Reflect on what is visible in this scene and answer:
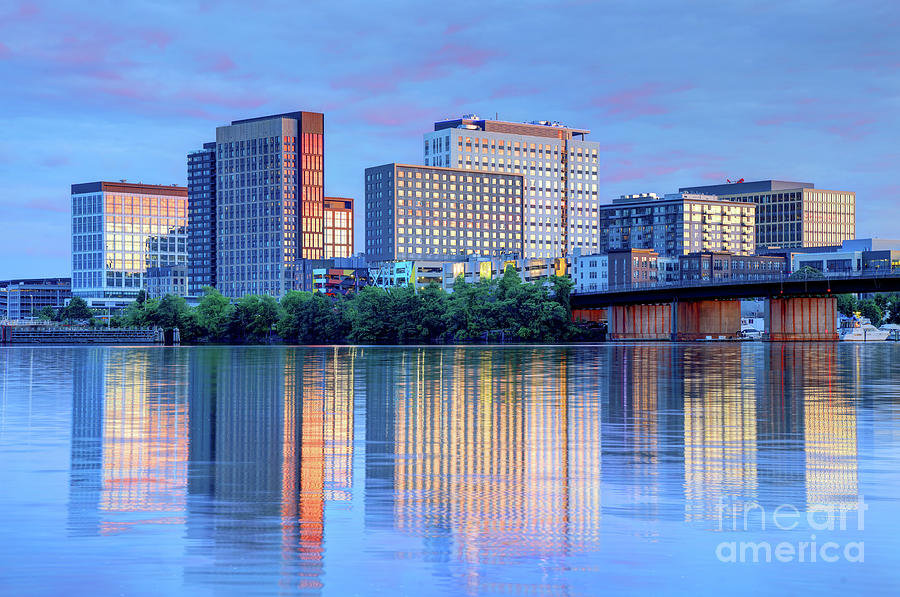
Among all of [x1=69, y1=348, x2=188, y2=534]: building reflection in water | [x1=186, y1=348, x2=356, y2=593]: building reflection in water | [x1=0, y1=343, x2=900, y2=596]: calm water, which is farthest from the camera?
[x1=69, y1=348, x2=188, y2=534]: building reflection in water

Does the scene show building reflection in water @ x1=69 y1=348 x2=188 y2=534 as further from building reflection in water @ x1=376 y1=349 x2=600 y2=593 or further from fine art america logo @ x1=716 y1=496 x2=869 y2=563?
fine art america logo @ x1=716 y1=496 x2=869 y2=563

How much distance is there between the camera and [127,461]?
896 inches

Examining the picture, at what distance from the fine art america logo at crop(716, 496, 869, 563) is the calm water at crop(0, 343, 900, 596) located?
0.05 metres

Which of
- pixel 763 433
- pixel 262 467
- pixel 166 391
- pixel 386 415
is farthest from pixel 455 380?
pixel 262 467

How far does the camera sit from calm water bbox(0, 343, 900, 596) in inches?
497

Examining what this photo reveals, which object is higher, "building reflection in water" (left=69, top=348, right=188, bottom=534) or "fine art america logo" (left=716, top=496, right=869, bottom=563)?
"fine art america logo" (left=716, top=496, right=869, bottom=563)

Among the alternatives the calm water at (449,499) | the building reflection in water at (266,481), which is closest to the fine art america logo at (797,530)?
the calm water at (449,499)

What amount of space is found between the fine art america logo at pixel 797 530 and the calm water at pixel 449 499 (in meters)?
0.05

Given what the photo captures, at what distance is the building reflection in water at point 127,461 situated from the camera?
53.9 ft

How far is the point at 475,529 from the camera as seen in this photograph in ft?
49.8

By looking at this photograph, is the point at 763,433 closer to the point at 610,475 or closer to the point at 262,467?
the point at 610,475

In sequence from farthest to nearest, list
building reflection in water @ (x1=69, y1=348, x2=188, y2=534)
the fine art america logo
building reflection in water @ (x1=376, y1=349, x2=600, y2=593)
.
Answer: building reflection in water @ (x1=69, y1=348, x2=188, y2=534)
building reflection in water @ (x1=376, y1=349, x2=600, y2=593)
the fine art america logo

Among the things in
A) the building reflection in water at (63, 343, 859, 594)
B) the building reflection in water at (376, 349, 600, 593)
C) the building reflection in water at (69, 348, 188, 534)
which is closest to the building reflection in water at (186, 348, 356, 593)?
the building reflection in water at (63, 343, 859, 594)

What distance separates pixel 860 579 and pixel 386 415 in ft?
73.3
